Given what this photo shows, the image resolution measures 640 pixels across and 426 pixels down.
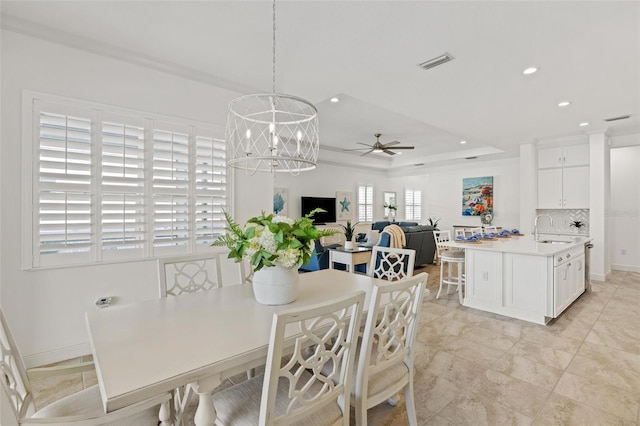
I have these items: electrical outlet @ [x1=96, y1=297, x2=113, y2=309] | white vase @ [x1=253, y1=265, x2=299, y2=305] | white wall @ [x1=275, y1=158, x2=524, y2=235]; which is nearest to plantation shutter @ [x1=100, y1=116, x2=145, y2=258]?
electrical outlet @ [x1=96, y1=297, x2=113, y2=309]

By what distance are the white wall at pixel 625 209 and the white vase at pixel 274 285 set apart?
7195 millimetres

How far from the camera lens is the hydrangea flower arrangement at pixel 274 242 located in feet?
5.28

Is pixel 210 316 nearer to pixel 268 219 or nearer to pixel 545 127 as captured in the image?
pixel 268 219

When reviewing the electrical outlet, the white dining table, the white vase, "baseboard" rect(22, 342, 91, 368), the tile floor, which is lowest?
the tile floor

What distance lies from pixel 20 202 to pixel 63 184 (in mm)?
295

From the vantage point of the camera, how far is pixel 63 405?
1.26 metres

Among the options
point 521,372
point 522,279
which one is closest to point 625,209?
point 522,279

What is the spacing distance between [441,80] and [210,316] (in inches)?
127

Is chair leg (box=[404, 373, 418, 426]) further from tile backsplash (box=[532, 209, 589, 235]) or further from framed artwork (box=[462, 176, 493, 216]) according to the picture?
framed artwork (box=[462, 176, 493, 216])

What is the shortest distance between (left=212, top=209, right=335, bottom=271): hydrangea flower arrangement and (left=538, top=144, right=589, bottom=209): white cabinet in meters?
6.49

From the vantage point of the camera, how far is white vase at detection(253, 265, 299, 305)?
1.68 meters

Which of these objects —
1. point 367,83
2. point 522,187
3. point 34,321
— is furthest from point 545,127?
point 34,321

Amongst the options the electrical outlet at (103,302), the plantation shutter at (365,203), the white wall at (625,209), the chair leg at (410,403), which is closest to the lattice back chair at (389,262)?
the chair leg at (410,403)

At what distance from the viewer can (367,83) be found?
3.34 meters
